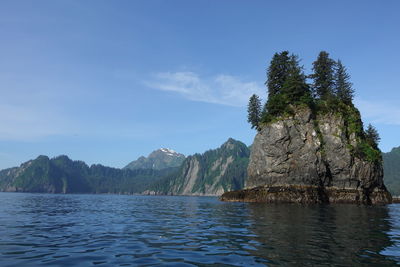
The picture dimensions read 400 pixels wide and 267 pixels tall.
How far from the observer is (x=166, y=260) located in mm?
11750

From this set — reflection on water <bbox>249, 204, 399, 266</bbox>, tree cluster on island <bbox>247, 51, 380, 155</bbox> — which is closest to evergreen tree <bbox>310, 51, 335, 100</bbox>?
tree cluster on island <bbox>247, 51, 380, 155</bbox>

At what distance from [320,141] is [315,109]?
9688mm

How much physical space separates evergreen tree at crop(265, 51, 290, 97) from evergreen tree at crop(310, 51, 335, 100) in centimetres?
877

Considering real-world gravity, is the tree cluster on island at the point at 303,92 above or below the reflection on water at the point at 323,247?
above

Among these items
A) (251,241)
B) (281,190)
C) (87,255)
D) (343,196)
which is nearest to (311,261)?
(251,241)

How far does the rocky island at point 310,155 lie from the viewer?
67.6m

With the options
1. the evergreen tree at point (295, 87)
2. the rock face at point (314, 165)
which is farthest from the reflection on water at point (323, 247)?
the evergreen tree at point (295, 87)

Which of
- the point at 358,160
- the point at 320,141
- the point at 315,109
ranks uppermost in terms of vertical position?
the point at 315,109

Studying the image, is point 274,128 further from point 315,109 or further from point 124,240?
point 124,240

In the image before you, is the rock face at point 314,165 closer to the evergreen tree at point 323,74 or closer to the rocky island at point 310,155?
the rocky island at point 310,155

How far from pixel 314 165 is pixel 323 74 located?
34.1 metres

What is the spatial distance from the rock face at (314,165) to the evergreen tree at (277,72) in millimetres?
16393

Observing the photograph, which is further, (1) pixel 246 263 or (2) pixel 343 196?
(2) pixel 343 196

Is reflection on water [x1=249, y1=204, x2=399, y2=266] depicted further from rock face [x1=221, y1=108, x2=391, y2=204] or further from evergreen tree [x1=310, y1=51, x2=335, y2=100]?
evergreen tree [x1=310, y1=51, x2=335, y2=100]
